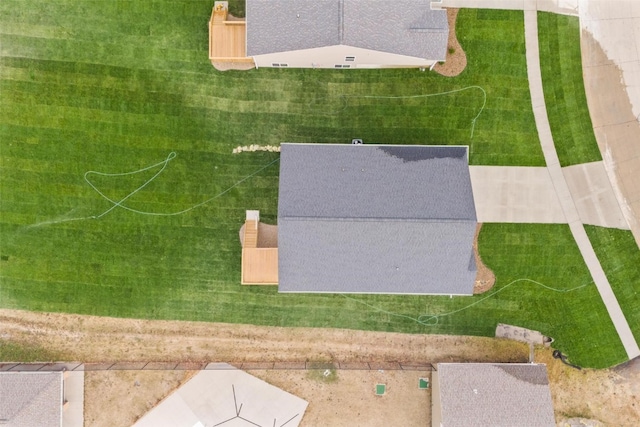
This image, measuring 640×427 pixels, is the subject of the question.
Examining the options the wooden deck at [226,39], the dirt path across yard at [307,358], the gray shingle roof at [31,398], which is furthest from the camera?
the dirt path across yard at [307,358]

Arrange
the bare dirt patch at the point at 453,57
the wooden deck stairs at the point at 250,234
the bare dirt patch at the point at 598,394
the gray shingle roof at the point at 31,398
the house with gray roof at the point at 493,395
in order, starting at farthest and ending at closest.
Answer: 1. the bare dirt patch at the point at 598,394
2. the bare dirt patch at the point at 453,57
3. the wooden deck stairs at the point at 250,234
4. the house with gray roof at the point at 493,395
5. the gray shingle roof at the point at 31,398

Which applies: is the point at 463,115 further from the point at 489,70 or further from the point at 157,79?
the point at 157,79

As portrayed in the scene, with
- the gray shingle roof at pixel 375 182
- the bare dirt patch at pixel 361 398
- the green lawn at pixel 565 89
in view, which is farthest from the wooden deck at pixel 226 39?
the bare dirt patch at pixel 361 398

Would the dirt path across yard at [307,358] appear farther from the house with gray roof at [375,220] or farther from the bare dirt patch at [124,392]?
the house with gray roof at [375,220]

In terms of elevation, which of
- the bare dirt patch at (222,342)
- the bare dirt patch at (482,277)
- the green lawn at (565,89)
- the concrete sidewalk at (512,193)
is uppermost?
the green lawn at (565,89)

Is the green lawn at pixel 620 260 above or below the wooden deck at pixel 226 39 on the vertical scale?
below

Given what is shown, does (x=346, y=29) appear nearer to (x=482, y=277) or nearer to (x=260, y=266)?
(x=260, y=266)

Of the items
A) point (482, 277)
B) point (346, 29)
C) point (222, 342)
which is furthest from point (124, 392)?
point (346, 29)
